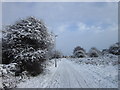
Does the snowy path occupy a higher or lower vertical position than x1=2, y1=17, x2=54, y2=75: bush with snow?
lower

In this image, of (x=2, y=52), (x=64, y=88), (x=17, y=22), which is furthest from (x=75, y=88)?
(x=17, y=22)

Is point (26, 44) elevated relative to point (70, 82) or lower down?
elevated

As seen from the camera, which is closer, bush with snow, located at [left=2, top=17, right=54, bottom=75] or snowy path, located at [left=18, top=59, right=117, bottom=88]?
snowy path, located at [left=18, top=59, right=117, bottom=88]

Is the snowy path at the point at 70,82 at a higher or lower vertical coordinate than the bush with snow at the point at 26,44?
lower

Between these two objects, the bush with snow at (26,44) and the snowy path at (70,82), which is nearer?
the snowy path at (70,82)

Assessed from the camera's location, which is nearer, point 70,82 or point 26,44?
point 70,82

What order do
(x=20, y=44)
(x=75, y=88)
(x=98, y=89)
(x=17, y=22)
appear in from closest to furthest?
(x=98, y=89) → (x=75, y=88) → (x=20, y=44) → (x=17, y=22)

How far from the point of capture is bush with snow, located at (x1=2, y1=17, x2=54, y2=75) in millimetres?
15336

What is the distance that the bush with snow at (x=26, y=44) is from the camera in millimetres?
→ 15336

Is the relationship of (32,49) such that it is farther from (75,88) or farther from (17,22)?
(75,88)

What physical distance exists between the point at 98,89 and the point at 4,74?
5848mm

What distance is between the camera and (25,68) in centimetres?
1597

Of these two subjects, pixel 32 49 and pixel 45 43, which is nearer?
pixel 32 49

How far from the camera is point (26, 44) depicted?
A: 53.4 feet
